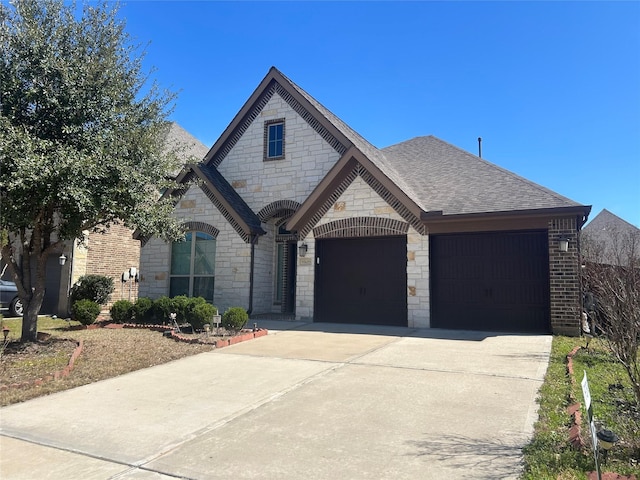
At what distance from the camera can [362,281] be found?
43.9 feet

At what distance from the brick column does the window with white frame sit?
1072 centimetres

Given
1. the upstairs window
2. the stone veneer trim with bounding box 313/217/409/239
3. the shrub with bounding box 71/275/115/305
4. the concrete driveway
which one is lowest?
the concrete driveway

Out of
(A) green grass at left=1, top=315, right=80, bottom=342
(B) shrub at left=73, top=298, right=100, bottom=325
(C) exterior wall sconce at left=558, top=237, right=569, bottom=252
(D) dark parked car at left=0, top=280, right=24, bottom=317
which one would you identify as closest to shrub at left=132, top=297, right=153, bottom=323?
(B) shrub at left=73, top=298, right=100, bottom=325

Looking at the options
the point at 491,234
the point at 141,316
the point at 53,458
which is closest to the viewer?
the point at 53,458

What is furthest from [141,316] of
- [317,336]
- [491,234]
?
[491,234]

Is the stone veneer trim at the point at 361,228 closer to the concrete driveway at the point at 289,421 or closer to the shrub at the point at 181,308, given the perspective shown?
the shrub at the point at 181,308

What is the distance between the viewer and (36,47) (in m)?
8.27

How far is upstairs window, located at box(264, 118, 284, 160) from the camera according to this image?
16297mm

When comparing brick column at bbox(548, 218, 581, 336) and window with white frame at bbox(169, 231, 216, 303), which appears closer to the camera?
brick column at bbox(548, 218, 581, 336)

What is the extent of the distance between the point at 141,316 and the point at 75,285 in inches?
173

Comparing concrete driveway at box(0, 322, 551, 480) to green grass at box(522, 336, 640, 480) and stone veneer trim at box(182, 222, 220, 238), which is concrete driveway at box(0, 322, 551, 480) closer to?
green grass at box(522, 336, 640, 480)

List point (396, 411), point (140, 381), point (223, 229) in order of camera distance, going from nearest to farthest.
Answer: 1. point (396, 411)
2. point (140, 381)
3. point (223, 229)

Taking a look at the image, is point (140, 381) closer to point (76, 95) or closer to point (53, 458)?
point (53, 458)

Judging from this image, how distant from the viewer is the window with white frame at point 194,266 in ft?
51.7
